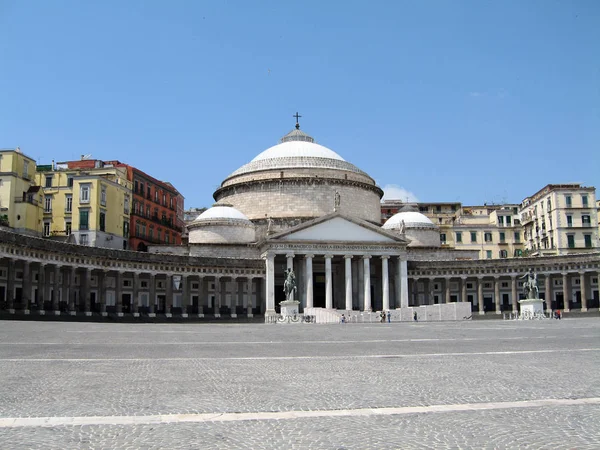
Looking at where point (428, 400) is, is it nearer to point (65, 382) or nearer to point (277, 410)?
point (277, 410)

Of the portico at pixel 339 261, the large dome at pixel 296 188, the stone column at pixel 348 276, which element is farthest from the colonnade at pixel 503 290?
the large dome at pixel 296 188

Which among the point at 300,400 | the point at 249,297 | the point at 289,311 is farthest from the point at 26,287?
the point at 300,400

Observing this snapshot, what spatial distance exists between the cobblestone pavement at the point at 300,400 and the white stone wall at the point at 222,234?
2231 inches

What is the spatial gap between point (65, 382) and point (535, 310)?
168ft

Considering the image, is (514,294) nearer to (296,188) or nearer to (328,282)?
(328,282)

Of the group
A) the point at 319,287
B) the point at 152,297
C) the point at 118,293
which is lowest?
the point at 152,297

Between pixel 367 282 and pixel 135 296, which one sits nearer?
pixel 135 296

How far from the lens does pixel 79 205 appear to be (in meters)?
66.9

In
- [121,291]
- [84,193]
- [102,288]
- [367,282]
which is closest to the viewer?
[102,288]

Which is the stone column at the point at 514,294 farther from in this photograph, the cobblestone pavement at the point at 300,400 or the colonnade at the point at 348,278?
the cobblestone pavement at the point at 300,400

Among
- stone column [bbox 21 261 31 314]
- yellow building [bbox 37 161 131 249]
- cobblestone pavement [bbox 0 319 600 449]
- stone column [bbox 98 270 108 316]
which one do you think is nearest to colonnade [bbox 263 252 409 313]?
stone column [bbox 98 270 108 316]

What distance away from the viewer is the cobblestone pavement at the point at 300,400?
874cm

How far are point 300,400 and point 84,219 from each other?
5962 cm

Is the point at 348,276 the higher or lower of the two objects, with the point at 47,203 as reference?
lower
